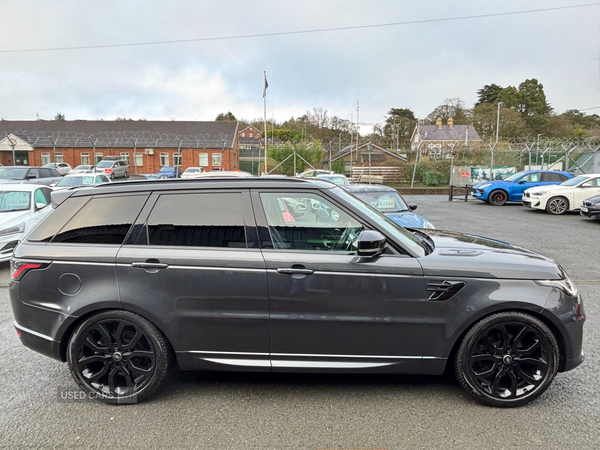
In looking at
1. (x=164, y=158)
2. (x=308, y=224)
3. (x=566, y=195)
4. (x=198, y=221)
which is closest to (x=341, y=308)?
(x=308, y=224)

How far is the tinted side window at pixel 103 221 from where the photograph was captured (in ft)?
10.6

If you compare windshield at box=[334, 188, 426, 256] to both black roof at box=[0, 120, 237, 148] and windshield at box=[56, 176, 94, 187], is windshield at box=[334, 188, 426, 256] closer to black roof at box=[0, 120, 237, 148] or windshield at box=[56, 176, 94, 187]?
windshield at box=[56, 176, 94, 187]

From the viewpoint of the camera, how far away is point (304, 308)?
9.80 feet

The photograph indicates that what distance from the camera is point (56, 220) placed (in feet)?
11.0

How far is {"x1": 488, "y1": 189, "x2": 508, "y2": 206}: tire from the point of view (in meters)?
19.0

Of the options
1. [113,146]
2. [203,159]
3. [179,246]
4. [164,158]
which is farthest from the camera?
[203,159]

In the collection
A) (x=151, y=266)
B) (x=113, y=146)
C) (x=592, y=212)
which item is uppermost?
(x=113, y=146)

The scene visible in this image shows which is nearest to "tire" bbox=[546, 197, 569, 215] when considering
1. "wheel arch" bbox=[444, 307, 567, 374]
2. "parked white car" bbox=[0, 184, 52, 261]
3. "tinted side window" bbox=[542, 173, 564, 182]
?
"tinted side window" bbox=[542, 173, 564, 182]

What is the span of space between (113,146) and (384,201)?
4651cm

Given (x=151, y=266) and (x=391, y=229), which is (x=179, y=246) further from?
(x=391, y=229)

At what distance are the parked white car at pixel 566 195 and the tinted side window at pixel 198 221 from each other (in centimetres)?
1593

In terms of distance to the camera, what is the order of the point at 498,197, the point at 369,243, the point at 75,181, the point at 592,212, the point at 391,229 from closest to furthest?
the point at 369,243 → the point at 391,229 → the point at 592,212 → the point at 75,181 → the point at 498,197

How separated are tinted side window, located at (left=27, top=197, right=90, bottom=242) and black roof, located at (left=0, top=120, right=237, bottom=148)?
46.8 meters

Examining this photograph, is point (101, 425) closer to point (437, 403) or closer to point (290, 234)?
point (290, 234)
